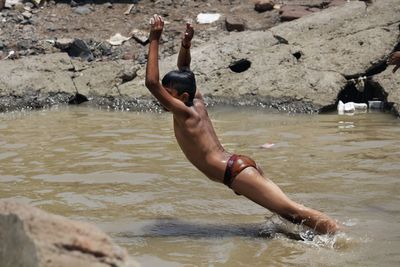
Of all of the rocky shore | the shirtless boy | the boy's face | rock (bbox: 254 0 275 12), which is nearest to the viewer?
the shirtless boy

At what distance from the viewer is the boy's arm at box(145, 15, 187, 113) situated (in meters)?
4.23

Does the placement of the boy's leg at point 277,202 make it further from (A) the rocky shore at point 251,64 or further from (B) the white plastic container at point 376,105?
(B) the white plastic container at point 376,105

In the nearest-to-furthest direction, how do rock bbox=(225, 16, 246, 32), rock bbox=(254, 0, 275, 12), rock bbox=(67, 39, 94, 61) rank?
rock bbox=(67, 39, 94, 61)
rock bbox=(225, 16, 246, 32)
rock bbox=(254, 0, 275, 12)

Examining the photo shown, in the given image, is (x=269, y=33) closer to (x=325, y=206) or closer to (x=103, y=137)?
(x=103, y=137)

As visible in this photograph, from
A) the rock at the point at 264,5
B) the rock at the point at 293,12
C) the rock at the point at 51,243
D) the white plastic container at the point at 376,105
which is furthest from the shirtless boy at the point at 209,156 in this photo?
the rock at the point at 264,5

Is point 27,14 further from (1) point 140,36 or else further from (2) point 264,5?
(2) point 264,5

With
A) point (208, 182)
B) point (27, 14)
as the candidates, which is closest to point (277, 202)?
point (208, 182)

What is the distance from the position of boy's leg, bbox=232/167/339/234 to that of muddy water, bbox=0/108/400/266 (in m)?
0.09

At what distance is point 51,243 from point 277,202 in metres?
2.40

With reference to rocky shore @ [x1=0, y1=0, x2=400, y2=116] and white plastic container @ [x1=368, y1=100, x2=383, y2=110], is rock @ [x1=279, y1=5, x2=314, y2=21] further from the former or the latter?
white plastic container @ [x1=368, y1=100, x2=383, y2=110]

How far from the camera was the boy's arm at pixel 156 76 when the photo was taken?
13.9ft

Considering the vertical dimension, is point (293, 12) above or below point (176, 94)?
above

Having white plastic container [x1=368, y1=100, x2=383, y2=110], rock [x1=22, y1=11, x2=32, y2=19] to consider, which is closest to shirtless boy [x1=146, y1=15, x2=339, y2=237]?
white plastic container [x1=368, y1=100, x2=383, y2=110]

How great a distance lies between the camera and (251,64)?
30.0ft
